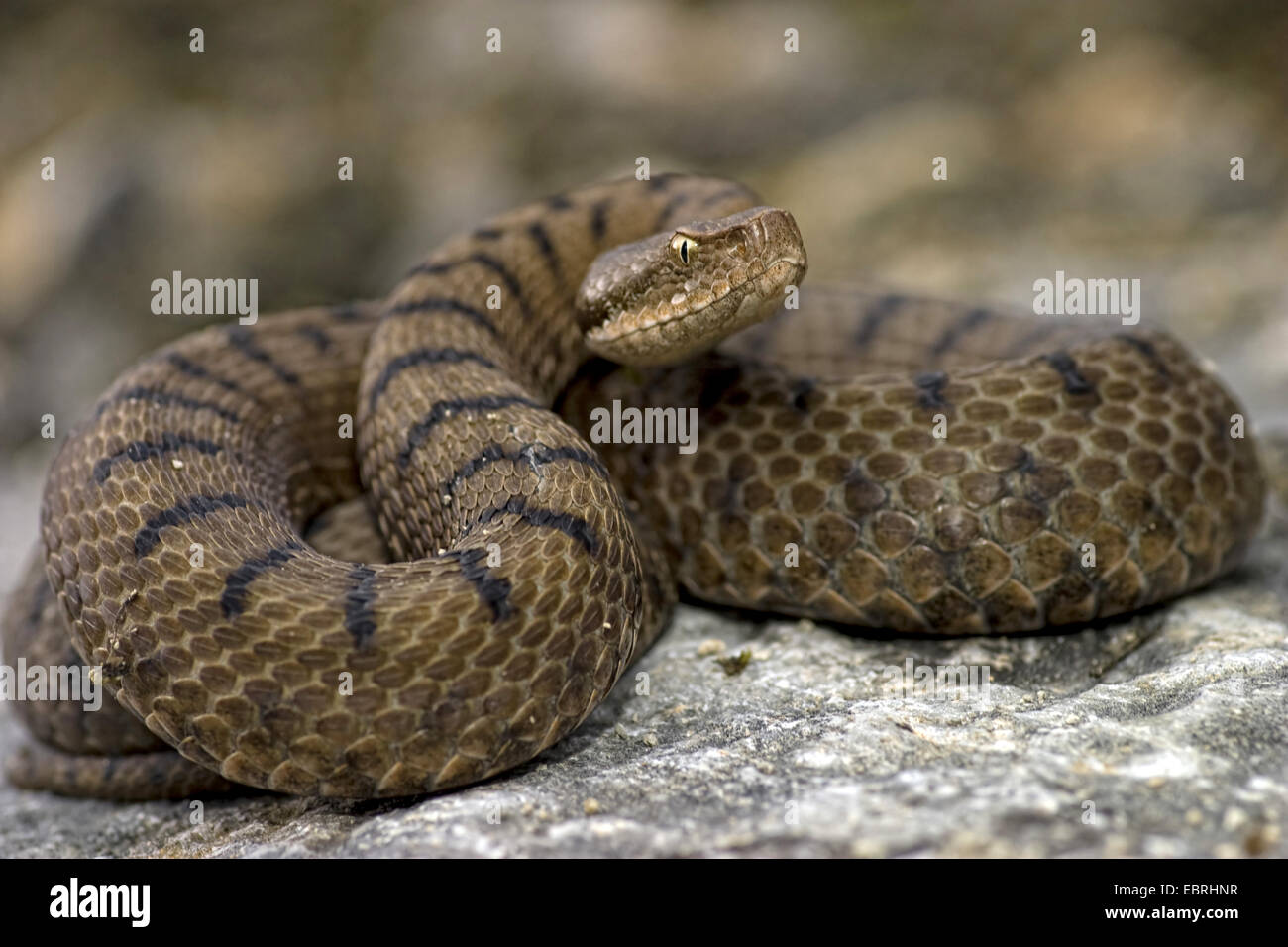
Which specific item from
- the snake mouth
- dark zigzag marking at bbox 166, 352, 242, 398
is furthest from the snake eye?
dark zigzag marking at bbox 166, 352, 242, 398

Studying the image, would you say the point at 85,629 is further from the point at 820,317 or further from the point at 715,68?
the point at 715,68

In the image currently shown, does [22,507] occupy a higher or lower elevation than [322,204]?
lower

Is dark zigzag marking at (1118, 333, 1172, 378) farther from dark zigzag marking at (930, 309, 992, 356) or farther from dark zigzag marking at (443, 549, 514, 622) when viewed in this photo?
dark zigzag marking at (443, 549, 514, 622)

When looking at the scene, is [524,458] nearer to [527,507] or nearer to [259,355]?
[527,507]

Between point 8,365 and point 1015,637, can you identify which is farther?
point 8,365

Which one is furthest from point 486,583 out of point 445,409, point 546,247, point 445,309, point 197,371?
point 546,247

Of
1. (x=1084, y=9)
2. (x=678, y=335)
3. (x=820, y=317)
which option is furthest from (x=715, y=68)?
(x=678, y=335)

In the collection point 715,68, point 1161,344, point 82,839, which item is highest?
point 715,68

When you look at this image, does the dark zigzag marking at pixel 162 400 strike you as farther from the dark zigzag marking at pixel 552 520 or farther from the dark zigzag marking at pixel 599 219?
the dark zigzag marking at pixel 599 219
